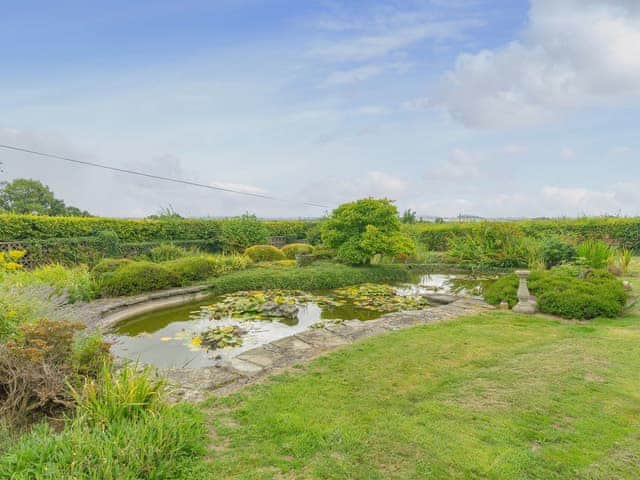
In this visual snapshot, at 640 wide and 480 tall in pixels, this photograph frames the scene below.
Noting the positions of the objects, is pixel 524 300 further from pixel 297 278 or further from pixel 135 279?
pixel 135 279

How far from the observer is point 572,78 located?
7.77 meters

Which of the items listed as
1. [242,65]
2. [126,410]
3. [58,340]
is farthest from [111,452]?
[242,65]

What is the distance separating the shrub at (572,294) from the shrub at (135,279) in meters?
6.92

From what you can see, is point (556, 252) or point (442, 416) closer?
point (442, 416)

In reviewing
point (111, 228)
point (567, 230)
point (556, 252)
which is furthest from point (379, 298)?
point (567, 230)

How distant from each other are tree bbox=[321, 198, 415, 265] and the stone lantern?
Result: 4.23 metres

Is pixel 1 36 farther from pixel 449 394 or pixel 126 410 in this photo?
pixel 449 394

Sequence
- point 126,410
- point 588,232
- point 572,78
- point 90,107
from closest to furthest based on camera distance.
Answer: point 126,410
point 572,78
point 90,107
point 588,232

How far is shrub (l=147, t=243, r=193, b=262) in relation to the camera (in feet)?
Result: 34.0

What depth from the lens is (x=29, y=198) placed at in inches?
1029

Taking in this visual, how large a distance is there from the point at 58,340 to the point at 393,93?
10.2 metres

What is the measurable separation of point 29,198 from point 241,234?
23.4 m

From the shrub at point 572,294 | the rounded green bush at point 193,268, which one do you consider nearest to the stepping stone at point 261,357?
the shrub at point 572,294

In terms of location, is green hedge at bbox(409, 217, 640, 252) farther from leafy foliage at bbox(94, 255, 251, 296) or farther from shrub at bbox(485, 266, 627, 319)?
leafy foliage at bbox(94, 255, 251, 296)
